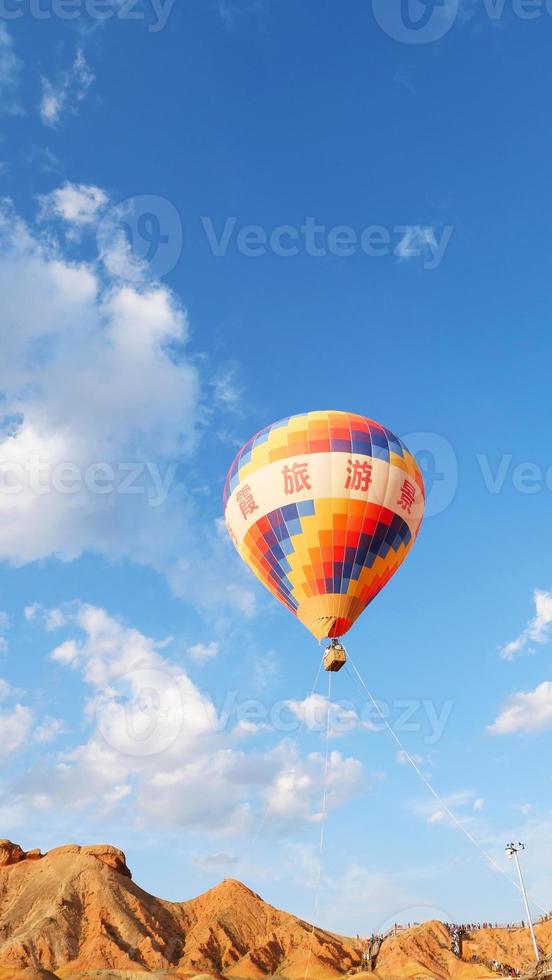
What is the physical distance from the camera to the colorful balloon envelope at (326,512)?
34500 millimetres

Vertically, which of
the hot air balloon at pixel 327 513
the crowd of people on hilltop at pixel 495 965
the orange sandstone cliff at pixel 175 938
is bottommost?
the crowd of people on hilltop at pixel 495 965

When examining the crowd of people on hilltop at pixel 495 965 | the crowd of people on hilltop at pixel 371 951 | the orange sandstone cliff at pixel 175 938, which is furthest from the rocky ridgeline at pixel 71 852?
the crowd of people on hilltop at pixel 495 965

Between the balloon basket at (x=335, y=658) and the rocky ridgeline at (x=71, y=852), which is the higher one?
the rocky ridgeline at (x=71, y=852)

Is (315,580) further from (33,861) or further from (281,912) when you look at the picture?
(33,861)

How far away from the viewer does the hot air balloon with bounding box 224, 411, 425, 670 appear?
113ft

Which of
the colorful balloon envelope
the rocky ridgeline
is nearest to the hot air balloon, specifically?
the colorful balloon envelope

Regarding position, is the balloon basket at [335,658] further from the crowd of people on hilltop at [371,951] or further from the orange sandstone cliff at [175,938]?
the crowd of people on hilltop at [371,951]

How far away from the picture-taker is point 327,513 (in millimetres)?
34531

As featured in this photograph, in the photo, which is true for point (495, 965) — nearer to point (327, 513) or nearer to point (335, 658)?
point (335, 658)

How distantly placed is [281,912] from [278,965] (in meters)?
12.4

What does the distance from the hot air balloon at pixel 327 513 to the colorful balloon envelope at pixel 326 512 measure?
46 millimetres

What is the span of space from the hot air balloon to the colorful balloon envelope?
5 centimetres

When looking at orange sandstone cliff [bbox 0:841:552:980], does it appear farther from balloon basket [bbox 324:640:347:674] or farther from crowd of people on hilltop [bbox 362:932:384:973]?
balloon basket [bbox 324:640:347:674]

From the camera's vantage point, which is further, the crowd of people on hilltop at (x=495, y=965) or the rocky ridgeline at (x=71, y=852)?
the rocky ridgeline at (x=71, y=852)
